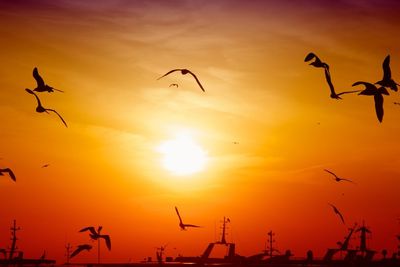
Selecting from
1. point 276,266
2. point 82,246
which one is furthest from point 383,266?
point 82,246

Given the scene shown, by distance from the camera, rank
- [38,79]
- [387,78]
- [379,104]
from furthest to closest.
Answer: [38,79] < [387,78] < [379,104]

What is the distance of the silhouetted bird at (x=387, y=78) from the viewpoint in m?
38.8

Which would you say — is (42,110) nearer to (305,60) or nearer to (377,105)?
(305,60)

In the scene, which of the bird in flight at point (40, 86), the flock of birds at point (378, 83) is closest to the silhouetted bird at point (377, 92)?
the flock of birds at point (378, 83)

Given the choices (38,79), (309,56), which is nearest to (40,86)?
Answer: (38,79)

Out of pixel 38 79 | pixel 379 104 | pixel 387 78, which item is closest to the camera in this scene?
pixel 379 104

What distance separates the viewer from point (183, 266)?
181250 millimetres

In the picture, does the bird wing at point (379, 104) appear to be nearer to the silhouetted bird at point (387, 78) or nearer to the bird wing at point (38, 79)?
the silhouetted bird at point (387, 78)

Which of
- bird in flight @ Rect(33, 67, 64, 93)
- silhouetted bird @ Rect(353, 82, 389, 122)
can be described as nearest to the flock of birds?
silhouetted bird @ Rect(353, 82, 389, 122)

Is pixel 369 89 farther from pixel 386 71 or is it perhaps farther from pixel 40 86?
pixel 40 86

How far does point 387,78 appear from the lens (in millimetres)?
39875

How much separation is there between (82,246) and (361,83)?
31.0 m

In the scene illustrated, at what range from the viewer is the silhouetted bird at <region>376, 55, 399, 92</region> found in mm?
38750

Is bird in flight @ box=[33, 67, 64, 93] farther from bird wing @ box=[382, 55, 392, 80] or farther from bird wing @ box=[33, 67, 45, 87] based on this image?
bird wing @ box=[382, 55, 392, 80]
